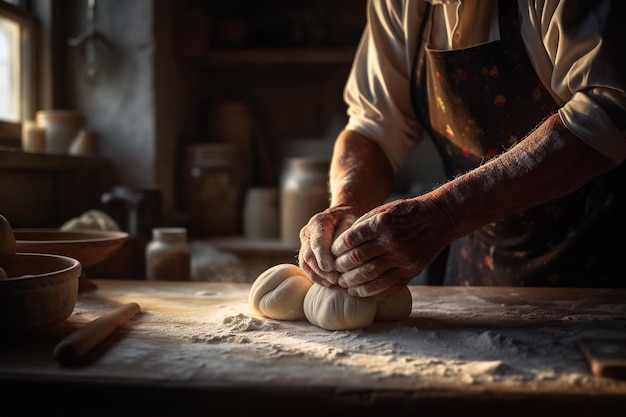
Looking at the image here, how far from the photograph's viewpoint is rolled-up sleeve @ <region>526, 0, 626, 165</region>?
127 centimetres

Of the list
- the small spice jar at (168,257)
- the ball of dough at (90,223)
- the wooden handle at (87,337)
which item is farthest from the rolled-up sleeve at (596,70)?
the ball of dough at (90,223)

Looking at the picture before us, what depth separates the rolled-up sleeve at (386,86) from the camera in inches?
76.5

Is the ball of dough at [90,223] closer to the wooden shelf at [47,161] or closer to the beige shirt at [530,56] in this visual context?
the wooden shelf at [47,161]

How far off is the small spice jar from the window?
129 centimetres

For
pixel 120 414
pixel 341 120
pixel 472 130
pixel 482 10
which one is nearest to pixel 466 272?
pixel 472 130

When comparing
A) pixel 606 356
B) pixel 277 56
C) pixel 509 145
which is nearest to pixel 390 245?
pixel 606 356

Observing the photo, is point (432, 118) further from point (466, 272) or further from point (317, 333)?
point (317, 333)

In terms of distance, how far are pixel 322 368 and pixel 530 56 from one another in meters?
1.07

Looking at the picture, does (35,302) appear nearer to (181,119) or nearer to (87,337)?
(87,337)

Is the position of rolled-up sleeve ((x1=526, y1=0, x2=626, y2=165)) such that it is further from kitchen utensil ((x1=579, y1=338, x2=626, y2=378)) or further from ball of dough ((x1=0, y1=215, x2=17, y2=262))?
ball of dough ((x1=0, y1=215, x2=17, y2=262))

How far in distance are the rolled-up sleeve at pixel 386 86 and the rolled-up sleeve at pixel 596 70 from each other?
2.02 feet

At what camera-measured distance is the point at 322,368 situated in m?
1.06

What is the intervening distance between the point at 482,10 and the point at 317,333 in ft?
3.30

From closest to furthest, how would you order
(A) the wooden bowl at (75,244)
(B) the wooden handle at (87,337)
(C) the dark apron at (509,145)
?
1. (B) the wooden handle at (87,337)
2. (A) the wooden bowl at (75,244)
3. (C) the dark apron at (509,145)
